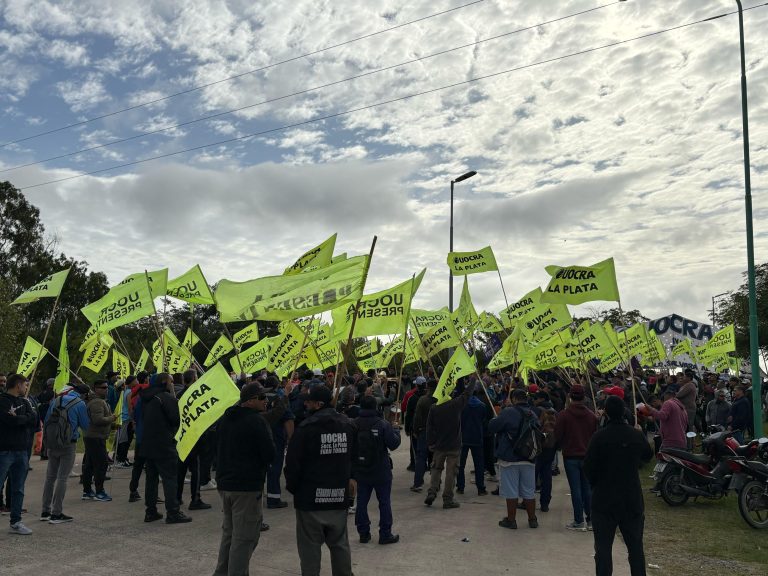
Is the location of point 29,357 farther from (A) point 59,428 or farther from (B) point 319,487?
(B) point 319,487

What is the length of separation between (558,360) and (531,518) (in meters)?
7.63

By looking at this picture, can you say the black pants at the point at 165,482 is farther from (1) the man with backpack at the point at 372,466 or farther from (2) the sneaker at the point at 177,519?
(1) the man with backpack at the point at 372,466

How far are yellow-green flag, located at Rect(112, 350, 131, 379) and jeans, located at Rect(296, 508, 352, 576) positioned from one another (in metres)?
13.7

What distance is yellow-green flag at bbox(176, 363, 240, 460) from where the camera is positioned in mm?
6871

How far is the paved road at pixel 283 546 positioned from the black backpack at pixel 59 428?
1063 mm

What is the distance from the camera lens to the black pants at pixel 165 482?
9203 millimetres

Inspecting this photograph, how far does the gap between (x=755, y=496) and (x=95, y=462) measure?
393 inches

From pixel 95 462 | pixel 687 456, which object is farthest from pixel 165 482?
pixel 687 456

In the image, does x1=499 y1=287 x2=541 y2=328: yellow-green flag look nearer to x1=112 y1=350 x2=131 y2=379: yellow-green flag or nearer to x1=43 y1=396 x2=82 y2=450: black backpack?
x1=112 y1=350 x2=131 y2=379: yellow-green flag

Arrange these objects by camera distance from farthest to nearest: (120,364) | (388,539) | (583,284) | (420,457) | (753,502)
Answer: (120,364) → (583,284) → (420,457) → (753,502) → (388,539)

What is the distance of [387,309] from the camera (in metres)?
12.1

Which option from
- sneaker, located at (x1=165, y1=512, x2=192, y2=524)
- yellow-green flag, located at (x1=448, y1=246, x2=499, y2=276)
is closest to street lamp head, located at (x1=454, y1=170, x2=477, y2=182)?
yellow-green flag, located at (x1=448, y1=246, x2=499, y2=276)

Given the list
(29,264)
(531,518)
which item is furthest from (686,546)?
(29,264)

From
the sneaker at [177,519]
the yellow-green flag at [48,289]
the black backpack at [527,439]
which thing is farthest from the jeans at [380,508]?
the yellow-green flag at [48,289]
